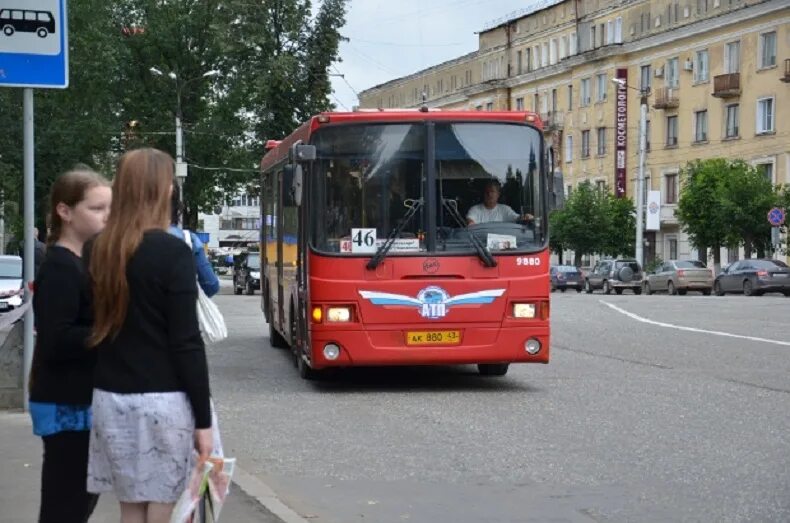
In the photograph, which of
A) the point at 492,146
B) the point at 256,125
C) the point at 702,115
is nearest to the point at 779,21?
the point at 702,115

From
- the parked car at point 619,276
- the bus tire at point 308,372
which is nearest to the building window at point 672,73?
the parked car at point 619,276

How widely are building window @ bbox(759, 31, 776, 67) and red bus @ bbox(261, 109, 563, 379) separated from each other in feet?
185

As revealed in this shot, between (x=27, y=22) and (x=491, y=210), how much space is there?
5.36m

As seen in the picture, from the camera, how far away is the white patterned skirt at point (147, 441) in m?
4.55

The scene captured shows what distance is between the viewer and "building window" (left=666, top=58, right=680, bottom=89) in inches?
3068

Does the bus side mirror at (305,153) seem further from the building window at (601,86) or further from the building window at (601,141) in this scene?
the building window at (601,141)

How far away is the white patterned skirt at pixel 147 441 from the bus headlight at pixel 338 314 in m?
10.0

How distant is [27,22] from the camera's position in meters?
11.3

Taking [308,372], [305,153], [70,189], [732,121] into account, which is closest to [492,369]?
[308,372]

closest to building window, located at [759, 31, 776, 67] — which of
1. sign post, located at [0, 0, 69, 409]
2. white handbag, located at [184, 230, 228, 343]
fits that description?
sign post, located at [0, 0, 69, 409]

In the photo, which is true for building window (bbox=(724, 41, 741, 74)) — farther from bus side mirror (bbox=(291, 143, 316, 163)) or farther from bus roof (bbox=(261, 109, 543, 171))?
bus side mirror (bbox=(291, 143, 316, 163))

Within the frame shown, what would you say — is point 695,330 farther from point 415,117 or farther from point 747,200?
point 747,200

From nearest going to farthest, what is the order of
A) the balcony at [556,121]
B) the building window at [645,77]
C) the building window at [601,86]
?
the building window at [645,77], the building window at [601,86], the balcony at [556,121]

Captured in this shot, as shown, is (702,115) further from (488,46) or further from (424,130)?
(424,130)
